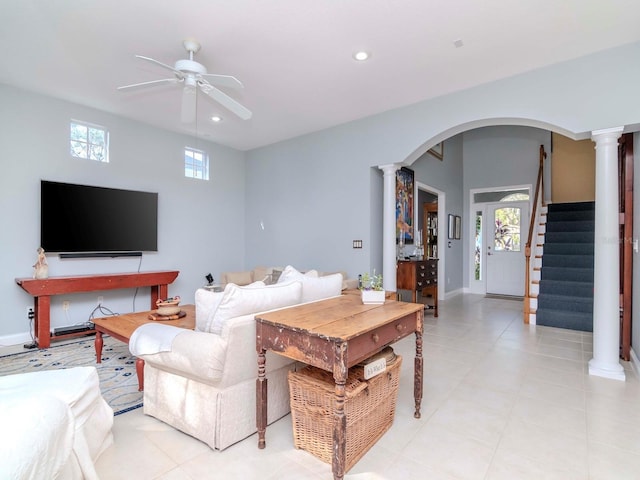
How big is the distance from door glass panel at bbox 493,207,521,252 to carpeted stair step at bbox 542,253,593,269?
1.68 metres

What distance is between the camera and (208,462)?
1.77m

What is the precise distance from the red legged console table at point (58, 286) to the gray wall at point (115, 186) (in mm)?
298

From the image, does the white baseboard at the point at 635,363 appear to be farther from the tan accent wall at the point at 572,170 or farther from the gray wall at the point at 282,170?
the tan accent wall at the point at 572,170

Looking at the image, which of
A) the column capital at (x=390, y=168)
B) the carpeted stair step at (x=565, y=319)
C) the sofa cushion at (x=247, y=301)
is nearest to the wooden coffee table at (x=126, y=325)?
the sofa cushion at (x=247, y=301)

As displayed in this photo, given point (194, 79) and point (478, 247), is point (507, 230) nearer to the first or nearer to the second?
point (478, 247)

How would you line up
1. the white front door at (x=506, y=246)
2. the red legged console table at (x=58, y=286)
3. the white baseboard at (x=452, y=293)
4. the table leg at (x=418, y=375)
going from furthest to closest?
the white front door at (x=506, y=246) < the white baseboard at (x=452, y=293) < the red legged console table at (x=58, y=286) < the table leg at (x=418, y=375)

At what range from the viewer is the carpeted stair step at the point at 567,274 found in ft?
16.1

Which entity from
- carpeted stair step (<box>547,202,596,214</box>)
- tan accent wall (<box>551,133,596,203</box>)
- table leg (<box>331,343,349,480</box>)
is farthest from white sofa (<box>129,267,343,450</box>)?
tan accent wall (<box>551,133,596,203</box>)

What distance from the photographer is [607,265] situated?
294cm

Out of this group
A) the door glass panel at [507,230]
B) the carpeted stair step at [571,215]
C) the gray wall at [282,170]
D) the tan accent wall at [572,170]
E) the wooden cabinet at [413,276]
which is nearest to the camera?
the gray wall at [282,170]

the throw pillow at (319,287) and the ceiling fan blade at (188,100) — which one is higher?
the ceiling fan blade at (188,100)

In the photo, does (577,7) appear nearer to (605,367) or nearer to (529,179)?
(605,367)

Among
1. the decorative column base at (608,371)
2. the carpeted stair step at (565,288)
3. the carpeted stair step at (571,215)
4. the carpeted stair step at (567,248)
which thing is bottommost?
the decorative column base at (608,371)

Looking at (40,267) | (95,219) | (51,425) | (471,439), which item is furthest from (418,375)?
(95,219)
